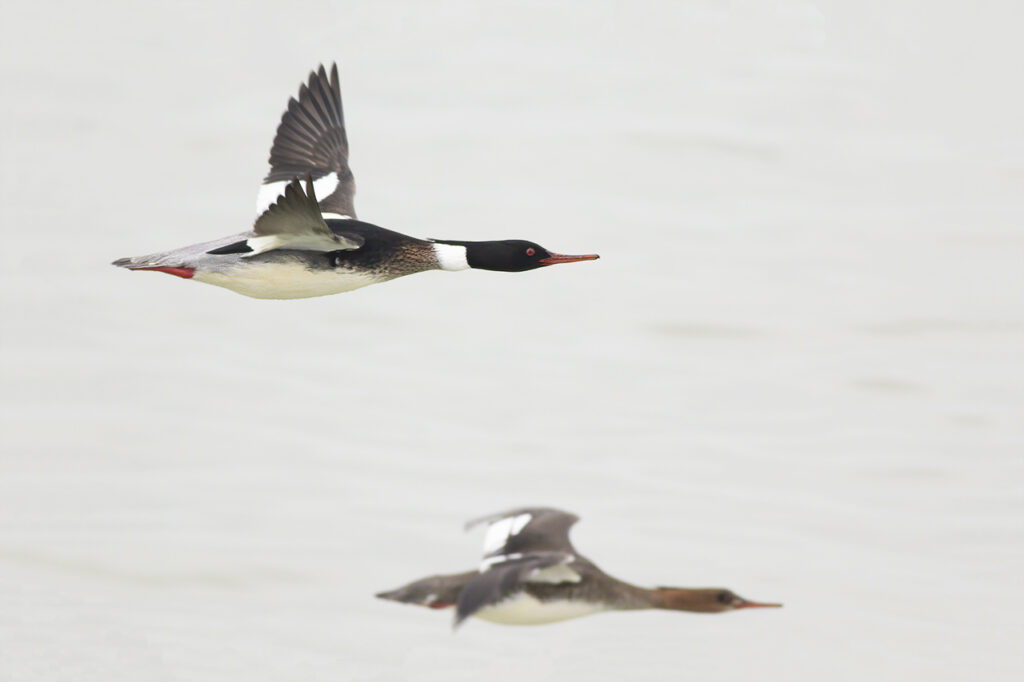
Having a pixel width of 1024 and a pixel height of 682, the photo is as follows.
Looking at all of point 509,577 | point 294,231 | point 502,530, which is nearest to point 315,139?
point 294,231

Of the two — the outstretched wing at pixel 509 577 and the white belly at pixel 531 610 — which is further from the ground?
the outstretched wing at pixel 509 577

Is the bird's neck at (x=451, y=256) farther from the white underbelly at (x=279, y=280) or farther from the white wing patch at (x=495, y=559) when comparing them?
the white wing patch at (x=495, y=559)

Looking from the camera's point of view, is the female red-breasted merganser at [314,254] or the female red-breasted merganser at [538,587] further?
the female red-breasted merganser at [314,254]

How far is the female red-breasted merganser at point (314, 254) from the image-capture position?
23.7ft

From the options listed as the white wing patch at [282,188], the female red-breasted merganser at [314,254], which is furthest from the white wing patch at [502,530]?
the white wing patch at [282,188]

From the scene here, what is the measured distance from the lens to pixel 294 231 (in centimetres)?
722

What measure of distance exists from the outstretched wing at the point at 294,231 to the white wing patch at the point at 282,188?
1035 mm

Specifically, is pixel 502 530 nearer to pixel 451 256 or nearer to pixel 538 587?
pixel 538 587

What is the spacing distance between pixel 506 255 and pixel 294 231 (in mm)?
1343

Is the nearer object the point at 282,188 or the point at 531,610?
the point at 531,610

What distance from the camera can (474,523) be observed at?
648cm

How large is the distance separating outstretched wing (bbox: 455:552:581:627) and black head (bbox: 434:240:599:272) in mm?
2023

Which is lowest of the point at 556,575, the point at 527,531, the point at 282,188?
the point at 556,575

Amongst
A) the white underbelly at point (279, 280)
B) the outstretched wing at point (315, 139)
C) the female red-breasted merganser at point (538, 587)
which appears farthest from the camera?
the outstretched wing at point (315, 139)
